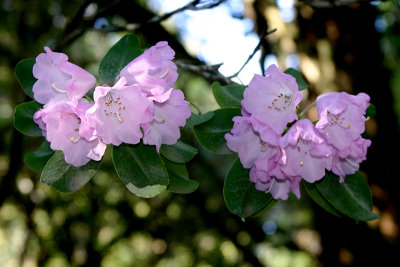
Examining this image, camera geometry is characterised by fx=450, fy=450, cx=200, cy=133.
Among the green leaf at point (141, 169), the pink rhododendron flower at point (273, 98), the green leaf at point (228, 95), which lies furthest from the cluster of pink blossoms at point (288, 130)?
the green leaf at point (141, 169)

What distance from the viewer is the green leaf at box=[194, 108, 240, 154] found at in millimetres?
1369

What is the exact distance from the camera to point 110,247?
18.9ft

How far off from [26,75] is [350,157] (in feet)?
3.35

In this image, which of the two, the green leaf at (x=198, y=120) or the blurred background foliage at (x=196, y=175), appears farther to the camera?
the blurred background foliage at (x=196, y=175)

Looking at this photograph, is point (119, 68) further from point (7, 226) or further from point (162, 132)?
point (7, 226)

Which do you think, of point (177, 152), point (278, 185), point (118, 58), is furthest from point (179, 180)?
point (118, 58)

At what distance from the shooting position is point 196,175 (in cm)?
461

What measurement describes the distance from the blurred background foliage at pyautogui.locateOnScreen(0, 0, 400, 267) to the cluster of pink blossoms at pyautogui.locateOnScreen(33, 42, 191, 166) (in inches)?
23.3

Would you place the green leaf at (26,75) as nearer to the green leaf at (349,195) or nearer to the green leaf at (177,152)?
the green leaf at (177,152)

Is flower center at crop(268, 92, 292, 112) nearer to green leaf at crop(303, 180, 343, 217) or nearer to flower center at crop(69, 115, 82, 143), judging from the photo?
green leaf at crop(303, 180, 343, 217)

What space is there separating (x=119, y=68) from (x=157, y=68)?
0.17 m

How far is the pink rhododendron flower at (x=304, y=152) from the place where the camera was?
118 centimetres

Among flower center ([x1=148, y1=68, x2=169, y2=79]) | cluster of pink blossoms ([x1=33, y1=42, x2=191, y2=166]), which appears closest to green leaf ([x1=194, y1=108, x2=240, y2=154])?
cluster of pink blossoms ([x1=33, y1=42, x2=191, y2=166])

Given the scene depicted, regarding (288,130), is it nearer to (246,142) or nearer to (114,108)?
(246,142)
